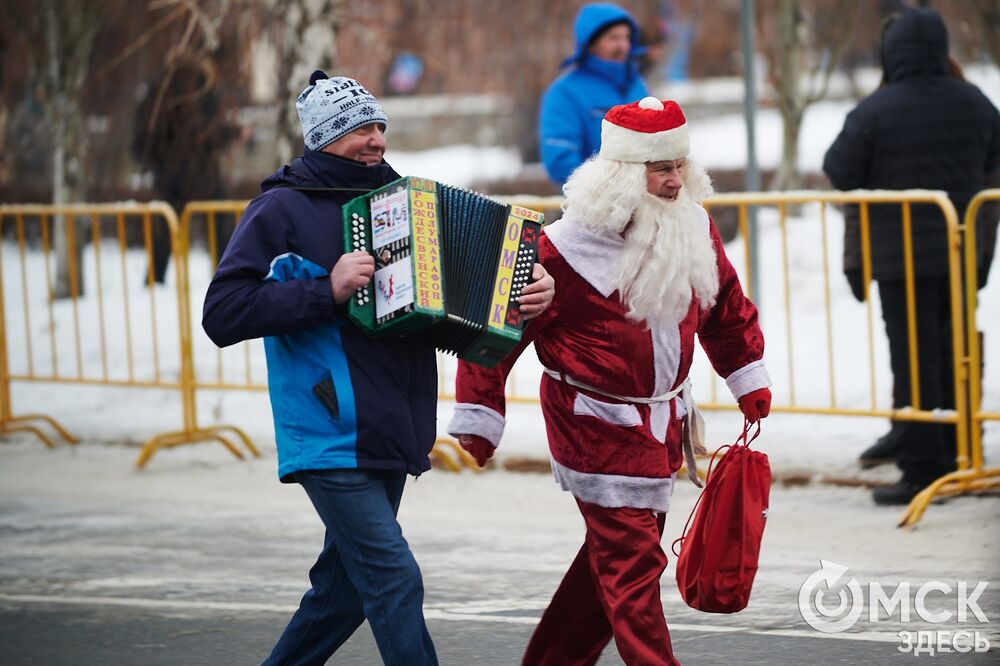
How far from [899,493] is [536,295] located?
3.74m

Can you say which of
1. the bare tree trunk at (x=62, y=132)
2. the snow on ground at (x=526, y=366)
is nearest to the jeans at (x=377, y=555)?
the snow on ground at (x=526, y=366)

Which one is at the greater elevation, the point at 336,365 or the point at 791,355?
the point at 336,365

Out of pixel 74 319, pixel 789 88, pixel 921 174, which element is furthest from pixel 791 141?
pixel 921 174

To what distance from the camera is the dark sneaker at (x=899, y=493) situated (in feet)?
25.1

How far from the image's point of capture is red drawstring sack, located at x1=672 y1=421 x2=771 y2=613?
4.54 m

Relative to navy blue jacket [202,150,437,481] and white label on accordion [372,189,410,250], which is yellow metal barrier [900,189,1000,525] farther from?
white label on accordion [372,189,410,250]

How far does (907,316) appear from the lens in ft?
25.7

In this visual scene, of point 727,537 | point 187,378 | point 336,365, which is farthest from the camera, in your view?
point 187,378

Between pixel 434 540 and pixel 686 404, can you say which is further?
pixel 434 540

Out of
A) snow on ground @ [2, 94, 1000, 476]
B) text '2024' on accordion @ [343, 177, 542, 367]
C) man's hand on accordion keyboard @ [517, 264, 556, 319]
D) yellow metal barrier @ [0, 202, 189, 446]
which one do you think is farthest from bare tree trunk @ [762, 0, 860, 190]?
text '2024' on accordion @ [343, 177, 542, 367]

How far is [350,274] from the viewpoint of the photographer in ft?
13.9

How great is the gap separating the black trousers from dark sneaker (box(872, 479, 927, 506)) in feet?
0.10

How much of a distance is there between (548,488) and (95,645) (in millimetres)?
3156

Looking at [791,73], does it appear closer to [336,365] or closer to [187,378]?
[187,378]
